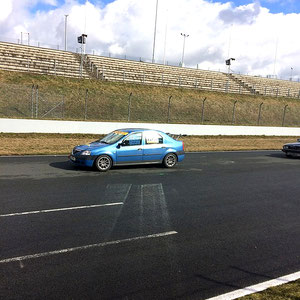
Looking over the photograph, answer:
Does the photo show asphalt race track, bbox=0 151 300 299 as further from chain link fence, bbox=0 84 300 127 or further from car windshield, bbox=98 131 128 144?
chain link fence, bbox=0 84 300 127

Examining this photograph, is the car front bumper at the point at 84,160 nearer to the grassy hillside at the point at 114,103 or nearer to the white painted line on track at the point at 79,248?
the white painted line on track at the point at 79,248

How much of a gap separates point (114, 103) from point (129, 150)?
19058mm

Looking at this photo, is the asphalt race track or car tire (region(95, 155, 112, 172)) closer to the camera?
the asphalt race track

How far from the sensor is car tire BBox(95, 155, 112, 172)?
10.4m

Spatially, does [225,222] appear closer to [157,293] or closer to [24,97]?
[157,293]

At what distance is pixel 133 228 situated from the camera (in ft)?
17.8

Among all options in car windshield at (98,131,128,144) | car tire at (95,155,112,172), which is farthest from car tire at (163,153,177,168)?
car tire at (95,155,112,172)

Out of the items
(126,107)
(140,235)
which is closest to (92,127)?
(126,107)

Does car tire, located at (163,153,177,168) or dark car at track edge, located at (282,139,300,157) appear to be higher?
dark car at track edge, located at (282,139,300,157)

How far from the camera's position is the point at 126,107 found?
29.1m

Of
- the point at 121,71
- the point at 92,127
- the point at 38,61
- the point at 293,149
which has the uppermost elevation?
the point at 121,71

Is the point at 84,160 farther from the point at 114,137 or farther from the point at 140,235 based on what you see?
the point at 140,235

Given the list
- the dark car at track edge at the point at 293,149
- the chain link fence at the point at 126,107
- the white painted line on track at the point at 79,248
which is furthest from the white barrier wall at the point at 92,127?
the white painted line on track at the point at 79,248

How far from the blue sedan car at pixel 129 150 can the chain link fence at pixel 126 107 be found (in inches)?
458
